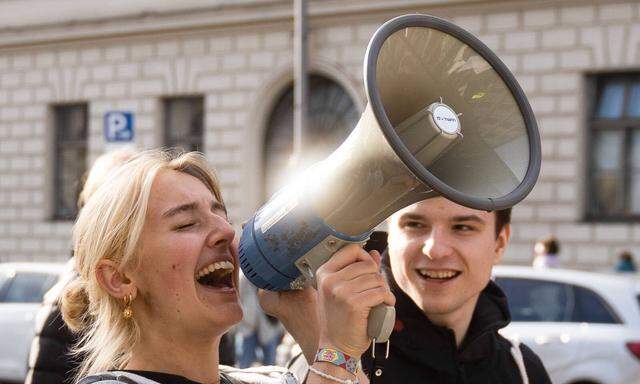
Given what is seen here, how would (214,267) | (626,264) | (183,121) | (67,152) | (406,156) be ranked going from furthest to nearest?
(67,152) < (183,121) < (626,264) < (214,267) < (406,156)

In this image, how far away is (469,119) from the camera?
2314 mm

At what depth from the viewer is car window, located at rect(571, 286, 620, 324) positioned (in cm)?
760

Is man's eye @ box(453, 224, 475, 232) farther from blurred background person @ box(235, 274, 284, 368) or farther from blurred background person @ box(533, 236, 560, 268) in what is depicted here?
blurred background person @ box(533, 236, 560, 268)

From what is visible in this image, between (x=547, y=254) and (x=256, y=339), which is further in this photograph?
(x=547, y=254)

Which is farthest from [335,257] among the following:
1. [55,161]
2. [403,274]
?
[55,161]

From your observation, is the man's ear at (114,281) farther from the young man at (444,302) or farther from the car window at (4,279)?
the car window at (4,279)

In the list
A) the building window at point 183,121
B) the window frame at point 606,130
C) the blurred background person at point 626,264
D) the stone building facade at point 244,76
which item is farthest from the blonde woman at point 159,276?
the building window at point 183,121

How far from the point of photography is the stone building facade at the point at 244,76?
14.8 metres

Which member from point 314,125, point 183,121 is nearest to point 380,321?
point 314,125

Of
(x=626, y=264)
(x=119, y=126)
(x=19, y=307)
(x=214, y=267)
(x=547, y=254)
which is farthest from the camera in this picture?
(x=626, y=264)

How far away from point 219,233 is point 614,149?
43.6 ft

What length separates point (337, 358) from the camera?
77.4 inches

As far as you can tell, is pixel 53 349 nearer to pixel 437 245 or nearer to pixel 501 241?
pixel 437 245

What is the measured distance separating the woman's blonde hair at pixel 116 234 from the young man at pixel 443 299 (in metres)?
0.64
